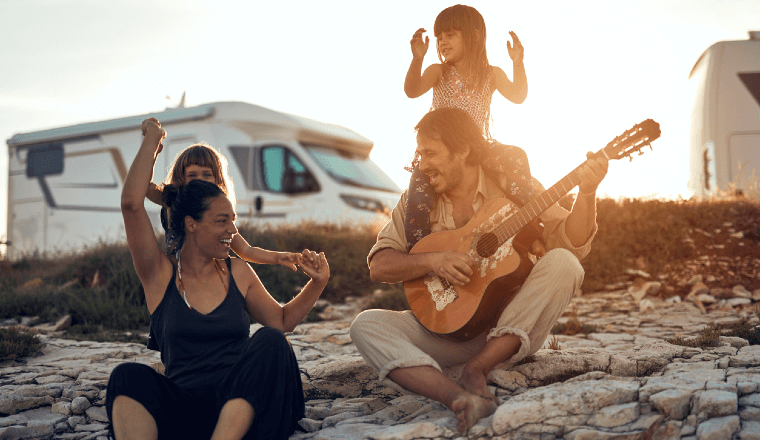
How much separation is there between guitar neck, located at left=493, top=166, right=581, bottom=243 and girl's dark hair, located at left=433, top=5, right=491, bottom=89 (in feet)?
3.45

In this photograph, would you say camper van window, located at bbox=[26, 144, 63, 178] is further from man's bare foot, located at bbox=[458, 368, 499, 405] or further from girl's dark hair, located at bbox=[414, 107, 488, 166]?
man's bare foot, located at bbox=[458, 368, 499, 405]

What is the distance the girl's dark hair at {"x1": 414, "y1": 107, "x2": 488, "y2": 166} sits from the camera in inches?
124

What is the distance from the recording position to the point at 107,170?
1170cm

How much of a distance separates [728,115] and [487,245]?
27.7 ft

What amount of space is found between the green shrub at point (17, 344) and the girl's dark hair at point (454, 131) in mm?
3572

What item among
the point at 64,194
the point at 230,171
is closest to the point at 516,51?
the point at 230,171

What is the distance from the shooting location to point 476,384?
108 inches

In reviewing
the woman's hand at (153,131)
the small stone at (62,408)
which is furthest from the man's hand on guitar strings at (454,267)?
the small stone at (62,408)

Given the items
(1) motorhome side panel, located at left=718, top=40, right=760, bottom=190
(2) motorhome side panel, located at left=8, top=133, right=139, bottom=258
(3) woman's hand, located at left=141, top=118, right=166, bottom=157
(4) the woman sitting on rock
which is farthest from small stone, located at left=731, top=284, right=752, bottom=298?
(2) motorhome side panel, located at left=8, top=133, right=139, bottom=258

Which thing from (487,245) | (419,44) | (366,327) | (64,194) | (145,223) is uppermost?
(419,44)

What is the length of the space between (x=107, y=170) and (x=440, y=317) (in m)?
10.3

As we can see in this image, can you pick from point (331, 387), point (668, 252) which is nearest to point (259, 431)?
point (331, 387)

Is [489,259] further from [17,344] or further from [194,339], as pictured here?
[17,344]

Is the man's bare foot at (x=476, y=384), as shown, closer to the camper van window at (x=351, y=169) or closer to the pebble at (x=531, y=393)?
the pebble at (x=531, y=393)
